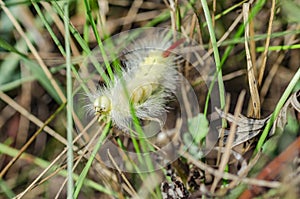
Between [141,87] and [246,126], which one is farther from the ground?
[141,87]

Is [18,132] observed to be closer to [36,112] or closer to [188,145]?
[36,112]

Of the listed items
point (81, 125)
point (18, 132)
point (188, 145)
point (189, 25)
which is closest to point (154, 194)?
point (188, 145)

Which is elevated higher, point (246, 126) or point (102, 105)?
point (102, 105)

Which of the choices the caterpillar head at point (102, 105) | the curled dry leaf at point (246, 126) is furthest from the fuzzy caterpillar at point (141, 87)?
the curled dry leaf at point (246, 126)

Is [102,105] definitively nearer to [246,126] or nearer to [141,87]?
[141,87]

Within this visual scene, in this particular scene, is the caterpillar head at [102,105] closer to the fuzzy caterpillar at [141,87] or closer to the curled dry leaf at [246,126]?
the fuzzy caterpillar at [141,87]

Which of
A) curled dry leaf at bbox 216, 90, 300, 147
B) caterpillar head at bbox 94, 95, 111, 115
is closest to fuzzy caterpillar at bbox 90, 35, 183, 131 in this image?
caterpillar head at bbox 94, 95, 111, 115

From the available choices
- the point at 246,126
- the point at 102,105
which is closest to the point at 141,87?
the point at 102,105
